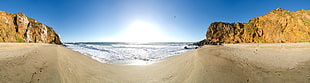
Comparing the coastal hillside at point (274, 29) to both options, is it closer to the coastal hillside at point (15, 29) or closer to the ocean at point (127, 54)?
the ocean at point (127, 54)

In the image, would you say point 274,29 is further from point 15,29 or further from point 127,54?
point 15,29

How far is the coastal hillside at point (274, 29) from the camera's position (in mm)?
13359

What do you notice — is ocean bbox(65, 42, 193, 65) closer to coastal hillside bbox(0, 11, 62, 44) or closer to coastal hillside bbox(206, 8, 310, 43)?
coastal hillside bbox(0, 11, 62, 44)

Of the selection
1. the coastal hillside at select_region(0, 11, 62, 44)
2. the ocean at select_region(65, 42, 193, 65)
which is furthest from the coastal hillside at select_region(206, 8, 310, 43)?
the coastal hillside at select_region(0, 11, 62, 44)

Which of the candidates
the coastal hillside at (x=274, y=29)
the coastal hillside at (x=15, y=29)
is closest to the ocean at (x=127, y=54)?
the coastal hillside at (x=15, y=29)

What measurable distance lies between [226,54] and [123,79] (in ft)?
9.30

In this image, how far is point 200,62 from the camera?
2.48 meters

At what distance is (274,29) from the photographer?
693 inches

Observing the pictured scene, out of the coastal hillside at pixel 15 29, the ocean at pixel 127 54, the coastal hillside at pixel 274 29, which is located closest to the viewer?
the ocean at pixel 127 54

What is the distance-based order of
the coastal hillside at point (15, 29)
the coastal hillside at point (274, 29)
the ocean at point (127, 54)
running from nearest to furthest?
the ocean at point (127, 54) < the coastal hillside at point (274, 29) < the coastal hillside at point (15, 29)

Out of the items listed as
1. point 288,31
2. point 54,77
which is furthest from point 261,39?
point 54,77

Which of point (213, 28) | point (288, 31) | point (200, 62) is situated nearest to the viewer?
point (200, 62)

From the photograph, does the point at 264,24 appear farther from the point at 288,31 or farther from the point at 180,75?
the point at 180,75

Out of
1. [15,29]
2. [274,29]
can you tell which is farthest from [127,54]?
[274,29]
